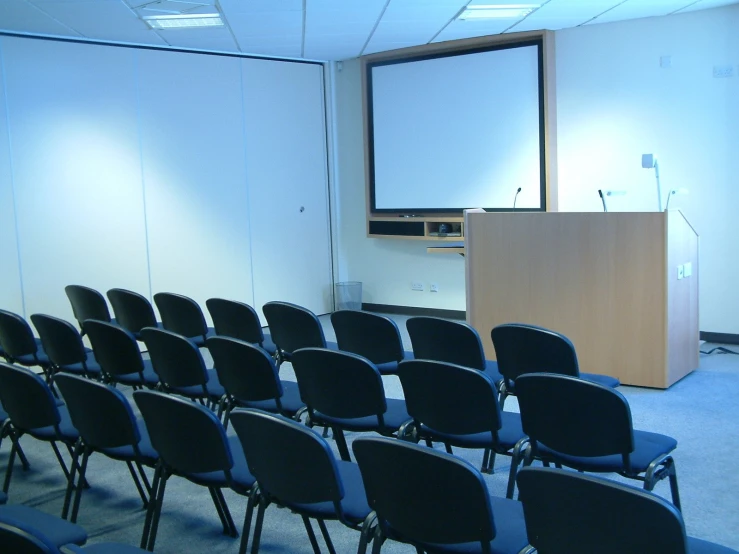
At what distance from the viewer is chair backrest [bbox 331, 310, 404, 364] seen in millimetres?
4445

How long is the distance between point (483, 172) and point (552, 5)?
2.16 m

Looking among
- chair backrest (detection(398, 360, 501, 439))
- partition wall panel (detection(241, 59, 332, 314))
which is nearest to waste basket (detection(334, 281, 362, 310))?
partition wall panel (detection(241, 59, 332, 314))

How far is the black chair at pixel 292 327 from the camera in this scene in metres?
4.73

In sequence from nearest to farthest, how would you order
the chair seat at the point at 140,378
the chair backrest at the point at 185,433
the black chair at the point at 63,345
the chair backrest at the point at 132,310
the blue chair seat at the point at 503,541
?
the blue chair seat at the point at 503,541
the chair backrest at the point at 185,433
the chair seat at the point at 140,378
the black chair at the point at 63,345
the chair backrest at the point at 132,310

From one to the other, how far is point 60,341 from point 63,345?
3 cm

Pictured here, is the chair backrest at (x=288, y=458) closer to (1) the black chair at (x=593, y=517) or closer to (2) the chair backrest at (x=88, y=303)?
(1) the black chair at (x=593, y=517)

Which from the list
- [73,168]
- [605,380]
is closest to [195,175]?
[73,168]

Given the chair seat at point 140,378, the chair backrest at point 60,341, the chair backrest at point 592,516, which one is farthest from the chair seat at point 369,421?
the chair backrest at point 60,341

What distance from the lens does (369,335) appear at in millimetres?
4520

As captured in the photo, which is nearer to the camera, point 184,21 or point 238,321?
point 238,321

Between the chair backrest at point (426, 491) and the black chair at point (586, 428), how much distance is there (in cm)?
81

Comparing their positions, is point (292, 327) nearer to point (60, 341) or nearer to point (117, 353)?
point (117, 353)

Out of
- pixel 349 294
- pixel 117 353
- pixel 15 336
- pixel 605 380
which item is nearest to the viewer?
pixel 605 380

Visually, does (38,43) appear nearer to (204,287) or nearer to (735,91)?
(204,287)
